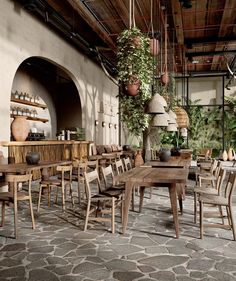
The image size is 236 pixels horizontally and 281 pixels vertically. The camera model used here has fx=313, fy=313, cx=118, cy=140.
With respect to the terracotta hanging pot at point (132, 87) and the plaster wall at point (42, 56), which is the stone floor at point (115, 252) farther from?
the plaster wall at point (42, 56)

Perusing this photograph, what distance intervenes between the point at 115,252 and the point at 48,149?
5954 mm

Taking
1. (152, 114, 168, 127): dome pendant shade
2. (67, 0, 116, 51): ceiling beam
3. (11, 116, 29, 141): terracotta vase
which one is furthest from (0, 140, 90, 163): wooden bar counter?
(67, 0, 116, 51): ceiling beam

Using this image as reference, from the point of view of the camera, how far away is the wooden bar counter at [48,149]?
7096mm

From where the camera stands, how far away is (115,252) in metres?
3.32

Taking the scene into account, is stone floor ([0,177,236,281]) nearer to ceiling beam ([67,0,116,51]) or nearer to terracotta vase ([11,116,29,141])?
terracotta vase ([11,116,29,141])

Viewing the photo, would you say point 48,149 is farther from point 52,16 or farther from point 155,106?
point 155,106

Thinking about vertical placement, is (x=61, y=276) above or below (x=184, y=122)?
below

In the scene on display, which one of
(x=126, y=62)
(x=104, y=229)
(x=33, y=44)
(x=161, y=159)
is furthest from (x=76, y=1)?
(x=104, y=229)

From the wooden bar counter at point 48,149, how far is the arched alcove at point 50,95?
164cm

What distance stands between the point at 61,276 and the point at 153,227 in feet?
5.87

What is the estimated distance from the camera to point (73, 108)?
1302 cm

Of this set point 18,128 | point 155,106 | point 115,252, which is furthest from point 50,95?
point 115,252

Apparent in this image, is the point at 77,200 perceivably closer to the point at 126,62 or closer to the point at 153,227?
the point at 153,227

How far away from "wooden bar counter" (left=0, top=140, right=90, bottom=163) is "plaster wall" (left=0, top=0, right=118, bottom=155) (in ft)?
1.29
